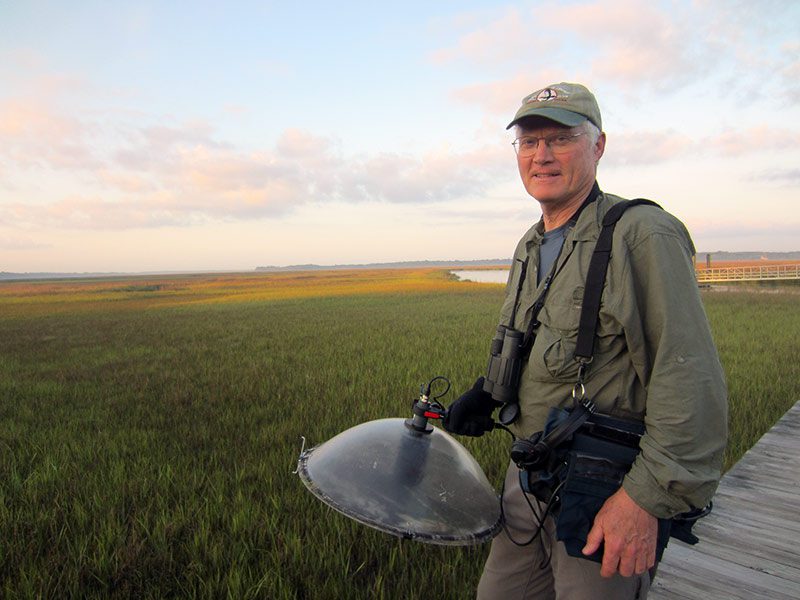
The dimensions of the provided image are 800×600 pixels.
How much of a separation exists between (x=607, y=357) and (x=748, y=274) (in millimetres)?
46563

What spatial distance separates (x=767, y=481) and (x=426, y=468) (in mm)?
3413

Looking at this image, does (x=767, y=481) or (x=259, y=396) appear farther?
(x=259, y=396)

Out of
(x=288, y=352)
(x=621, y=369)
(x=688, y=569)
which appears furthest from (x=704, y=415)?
(x=288, y=352)

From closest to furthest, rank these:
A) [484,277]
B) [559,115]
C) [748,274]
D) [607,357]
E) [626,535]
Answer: [626,535] < [607,357] < [559,115] < [748,274] < [484,277]

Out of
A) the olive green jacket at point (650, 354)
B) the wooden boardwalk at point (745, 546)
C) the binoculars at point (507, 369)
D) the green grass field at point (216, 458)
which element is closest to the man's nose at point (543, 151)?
the olive green jacket at point (650, 354)

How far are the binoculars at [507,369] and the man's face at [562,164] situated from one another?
0.48 metres

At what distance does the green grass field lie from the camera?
9.32 ft

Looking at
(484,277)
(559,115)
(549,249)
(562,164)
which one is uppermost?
(559,115)

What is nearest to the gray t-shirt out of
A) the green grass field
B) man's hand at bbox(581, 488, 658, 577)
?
man's hand at bbox(581, 488, 658, 577)

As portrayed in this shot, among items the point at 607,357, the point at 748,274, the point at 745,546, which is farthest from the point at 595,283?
the point at 748,274

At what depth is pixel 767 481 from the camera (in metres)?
3.68

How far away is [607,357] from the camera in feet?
4.90

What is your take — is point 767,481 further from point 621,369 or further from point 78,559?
point 78,559

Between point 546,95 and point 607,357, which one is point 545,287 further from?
point 546,95
